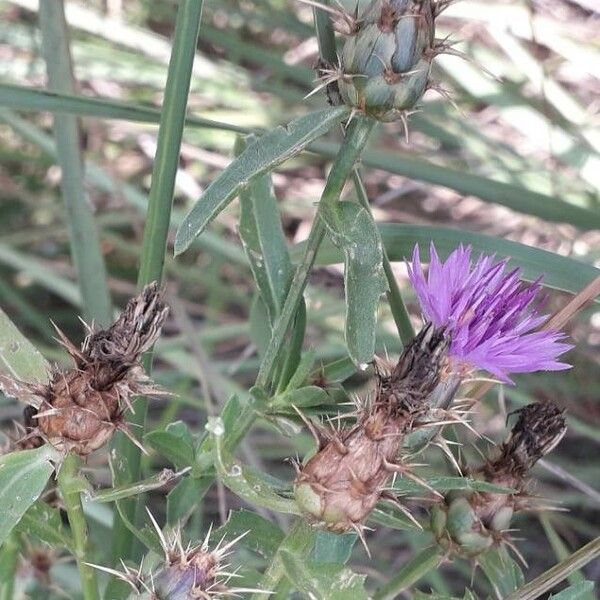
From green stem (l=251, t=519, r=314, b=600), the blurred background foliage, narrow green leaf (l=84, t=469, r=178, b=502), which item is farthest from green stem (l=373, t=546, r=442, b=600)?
the blurred background foliage

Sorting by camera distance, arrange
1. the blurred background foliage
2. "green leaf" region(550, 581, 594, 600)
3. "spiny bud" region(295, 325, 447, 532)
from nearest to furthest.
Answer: "spiny bud" region(295, 325, 447, 532) → "green leaf" region(550, 581, 594, 600) → the blurred background foliage

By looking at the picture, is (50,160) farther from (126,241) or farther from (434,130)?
(434,130)

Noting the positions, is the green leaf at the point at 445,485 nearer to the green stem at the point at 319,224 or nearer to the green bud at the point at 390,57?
the green stem at the point at 319,224

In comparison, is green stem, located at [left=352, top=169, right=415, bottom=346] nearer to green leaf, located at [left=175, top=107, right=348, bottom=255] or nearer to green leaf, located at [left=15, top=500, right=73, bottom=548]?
green leaf, located at [left=175, top=107, right=348, bottom=255]

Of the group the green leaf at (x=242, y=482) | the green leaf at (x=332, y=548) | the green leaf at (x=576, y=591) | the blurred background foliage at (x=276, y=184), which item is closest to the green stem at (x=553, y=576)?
the green leaf at (x=576, y=591)

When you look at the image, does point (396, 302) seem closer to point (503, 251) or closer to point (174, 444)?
point (503, 251)
